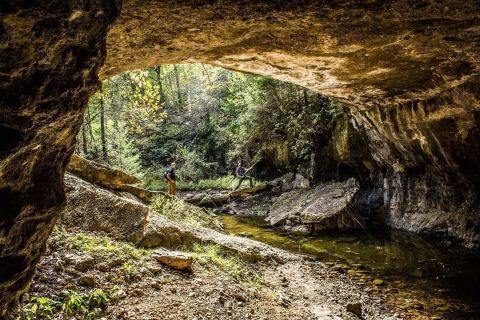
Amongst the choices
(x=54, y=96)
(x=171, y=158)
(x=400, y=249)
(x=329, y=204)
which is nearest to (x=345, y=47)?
(x=54, y=96)

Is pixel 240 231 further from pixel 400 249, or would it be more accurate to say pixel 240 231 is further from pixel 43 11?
pixel 43 11

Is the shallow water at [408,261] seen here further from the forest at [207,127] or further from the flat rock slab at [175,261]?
the forest at [207,127]

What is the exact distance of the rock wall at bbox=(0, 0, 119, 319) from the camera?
1.85 meters

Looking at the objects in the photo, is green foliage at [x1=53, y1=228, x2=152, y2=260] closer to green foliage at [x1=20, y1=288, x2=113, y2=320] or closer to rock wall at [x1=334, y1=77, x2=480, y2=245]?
green foliage at [x1=20, y1=288, x2=113, y2=320]

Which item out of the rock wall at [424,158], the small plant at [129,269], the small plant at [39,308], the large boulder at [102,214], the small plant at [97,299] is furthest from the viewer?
the rock wall at [424,158]

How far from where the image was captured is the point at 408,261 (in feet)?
26.0

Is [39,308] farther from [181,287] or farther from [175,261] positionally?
[175,261]

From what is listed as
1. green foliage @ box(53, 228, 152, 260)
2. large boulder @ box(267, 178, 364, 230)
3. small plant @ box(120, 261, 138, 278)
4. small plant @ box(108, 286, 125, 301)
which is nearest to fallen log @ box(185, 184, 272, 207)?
large boulder @ box(267, 178, 364, 230)

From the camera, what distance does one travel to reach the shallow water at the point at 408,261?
19.2 ft

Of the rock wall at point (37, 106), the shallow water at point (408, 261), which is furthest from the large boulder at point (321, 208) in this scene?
the rock wall at point (37, 106)

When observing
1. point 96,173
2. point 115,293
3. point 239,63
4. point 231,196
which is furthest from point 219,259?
point 231,196

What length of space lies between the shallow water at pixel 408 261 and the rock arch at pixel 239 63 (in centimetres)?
131

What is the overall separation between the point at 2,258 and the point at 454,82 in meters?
8.37

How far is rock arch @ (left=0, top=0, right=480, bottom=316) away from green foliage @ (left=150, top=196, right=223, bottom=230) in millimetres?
5070
